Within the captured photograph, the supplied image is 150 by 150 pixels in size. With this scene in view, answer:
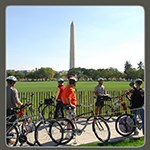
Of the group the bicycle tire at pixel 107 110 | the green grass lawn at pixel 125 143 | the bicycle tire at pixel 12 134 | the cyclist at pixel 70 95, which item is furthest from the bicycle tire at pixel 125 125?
the bicycle tire at pixel 12 134

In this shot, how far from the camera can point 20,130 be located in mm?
5277

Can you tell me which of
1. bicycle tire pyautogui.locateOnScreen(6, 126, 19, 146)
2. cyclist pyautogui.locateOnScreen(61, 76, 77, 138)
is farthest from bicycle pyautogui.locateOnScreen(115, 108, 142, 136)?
bicycle tire pyautogui.locateOnScreen(6, 126, 19, 146)

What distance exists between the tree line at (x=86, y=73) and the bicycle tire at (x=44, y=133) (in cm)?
70

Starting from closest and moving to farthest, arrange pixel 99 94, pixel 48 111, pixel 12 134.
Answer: pixel 12 134 < pixel 48 111 < pixel 99 94

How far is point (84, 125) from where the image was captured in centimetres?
560

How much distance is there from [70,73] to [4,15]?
150 centimetres

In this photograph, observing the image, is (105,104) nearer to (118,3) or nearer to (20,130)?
(20,130)

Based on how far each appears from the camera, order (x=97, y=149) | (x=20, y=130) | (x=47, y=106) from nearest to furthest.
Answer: (x=97, y=149) → (x=20, y=130) → (x=47, y=106)

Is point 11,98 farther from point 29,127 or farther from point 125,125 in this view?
point 125,125

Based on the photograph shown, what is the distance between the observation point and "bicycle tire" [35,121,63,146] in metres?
5.33

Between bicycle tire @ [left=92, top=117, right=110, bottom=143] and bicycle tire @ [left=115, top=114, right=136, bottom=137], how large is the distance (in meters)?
0.47

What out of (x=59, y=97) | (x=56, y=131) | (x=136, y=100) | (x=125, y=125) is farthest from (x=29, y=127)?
(x=136, y=100)

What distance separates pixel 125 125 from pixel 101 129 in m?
0.59

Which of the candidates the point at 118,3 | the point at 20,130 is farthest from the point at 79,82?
the point at 118,3
